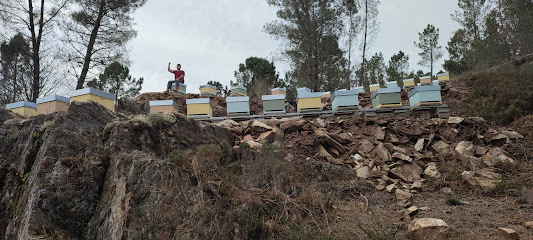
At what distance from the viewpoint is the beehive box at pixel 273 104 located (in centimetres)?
1389

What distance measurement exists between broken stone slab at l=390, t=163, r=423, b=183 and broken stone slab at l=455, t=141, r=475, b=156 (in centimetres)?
135

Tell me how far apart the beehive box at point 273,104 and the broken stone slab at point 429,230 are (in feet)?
28.0

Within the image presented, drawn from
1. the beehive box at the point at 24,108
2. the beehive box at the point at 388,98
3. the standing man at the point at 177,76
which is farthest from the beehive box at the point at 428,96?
the beehive box at the point at 24,108

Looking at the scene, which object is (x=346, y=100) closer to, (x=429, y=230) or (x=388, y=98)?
(x=388, y=98)

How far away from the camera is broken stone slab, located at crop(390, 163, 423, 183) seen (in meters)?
8.54

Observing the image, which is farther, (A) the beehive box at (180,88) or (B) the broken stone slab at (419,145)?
(A) the beehive box at (180,88)

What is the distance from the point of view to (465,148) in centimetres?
943

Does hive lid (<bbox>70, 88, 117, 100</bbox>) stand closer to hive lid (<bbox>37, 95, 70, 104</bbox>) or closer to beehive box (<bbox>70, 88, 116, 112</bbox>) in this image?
beehive box (<bbox>70, 88, 116, 112</bbox>)

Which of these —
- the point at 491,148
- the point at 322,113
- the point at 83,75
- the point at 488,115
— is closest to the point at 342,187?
the point at 491,148

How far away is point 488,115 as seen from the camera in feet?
47.0

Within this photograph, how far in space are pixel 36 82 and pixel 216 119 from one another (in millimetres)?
9317

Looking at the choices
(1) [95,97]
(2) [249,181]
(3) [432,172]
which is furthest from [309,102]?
(1) [95,97]

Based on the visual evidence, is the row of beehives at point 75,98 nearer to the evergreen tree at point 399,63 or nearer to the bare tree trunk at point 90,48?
the bare tree trunk at point 90,48

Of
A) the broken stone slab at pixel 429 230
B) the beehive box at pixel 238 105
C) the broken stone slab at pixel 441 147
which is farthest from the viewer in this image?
the beehive box at pixel 238 105
